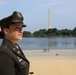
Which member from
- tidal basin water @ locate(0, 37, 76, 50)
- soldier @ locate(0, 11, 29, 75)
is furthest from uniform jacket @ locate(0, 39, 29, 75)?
tidal basin water @ locate(0, 37, 76, 50)

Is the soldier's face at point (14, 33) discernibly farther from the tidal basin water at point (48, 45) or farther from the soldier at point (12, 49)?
the tidal basin water at point (48, 45)

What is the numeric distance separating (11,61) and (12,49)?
4.7 inches

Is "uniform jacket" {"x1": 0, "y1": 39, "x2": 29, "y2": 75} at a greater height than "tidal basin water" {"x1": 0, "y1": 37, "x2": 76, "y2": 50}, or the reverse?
"uniform jacket" {"x1": 0, "y1": 39, "x2": 29, "y2": 75}

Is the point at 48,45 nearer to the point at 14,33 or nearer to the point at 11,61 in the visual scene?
the point at 14,33

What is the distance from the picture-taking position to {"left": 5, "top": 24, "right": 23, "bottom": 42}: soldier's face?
7.27 feet

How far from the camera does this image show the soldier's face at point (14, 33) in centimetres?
221

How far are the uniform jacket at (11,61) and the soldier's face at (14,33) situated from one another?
0.04m

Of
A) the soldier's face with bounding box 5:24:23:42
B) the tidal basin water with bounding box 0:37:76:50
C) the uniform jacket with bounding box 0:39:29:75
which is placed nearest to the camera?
the uniform jacket with bounding box 0:39:29:75

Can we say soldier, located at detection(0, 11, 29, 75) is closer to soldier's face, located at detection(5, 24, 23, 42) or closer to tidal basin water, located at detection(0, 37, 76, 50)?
soldier's face, located at detection(5, 24, 23, 42)

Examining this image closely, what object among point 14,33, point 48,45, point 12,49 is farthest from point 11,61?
point 48,45

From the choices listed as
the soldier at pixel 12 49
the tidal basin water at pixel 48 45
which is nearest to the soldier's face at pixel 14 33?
the soldier at pixel 12 49

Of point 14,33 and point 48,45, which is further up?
point 14,33

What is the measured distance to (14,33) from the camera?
223 centimetres

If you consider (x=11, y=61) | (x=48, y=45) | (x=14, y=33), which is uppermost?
(x=14, y=33)
